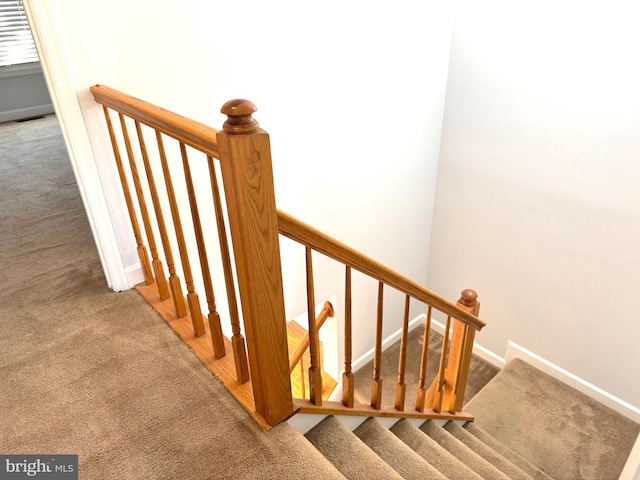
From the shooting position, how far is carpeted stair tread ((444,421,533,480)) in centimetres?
253

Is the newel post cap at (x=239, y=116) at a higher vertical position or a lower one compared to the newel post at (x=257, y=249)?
higher

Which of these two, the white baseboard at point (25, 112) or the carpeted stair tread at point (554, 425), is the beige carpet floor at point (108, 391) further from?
the white baseboard at point (25, 112)

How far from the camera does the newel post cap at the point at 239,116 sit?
105 cm

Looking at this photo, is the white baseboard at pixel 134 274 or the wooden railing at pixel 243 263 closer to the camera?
the wooden railing at pixel 243 263

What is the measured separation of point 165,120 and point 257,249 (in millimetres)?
494

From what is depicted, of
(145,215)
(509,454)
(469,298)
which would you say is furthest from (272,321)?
(509,454)

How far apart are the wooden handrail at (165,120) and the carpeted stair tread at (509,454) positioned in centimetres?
250

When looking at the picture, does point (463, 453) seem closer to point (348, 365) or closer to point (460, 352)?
point (460, 352)

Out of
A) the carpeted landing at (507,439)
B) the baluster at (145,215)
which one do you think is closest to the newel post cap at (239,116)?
the baluster at (145,215)

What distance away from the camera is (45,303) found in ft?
6.90

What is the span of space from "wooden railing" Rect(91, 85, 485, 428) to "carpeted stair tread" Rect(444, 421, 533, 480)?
1.10ft

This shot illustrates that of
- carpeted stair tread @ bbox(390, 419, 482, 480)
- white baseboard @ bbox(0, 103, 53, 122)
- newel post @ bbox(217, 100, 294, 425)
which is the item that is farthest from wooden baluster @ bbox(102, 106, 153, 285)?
white baseboard @ bbox(0, 103, 53, 122)

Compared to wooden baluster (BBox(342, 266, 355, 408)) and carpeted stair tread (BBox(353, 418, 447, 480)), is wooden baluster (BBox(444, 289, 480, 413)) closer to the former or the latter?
carpeted stair tread (BBox(353, 418, 447, 480))

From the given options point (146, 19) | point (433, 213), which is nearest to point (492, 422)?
point (433, 213)
